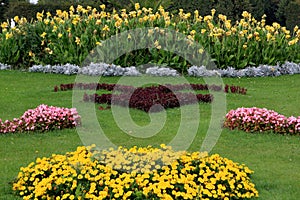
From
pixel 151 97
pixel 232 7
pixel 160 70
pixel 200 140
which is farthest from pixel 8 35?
pixel 232 7

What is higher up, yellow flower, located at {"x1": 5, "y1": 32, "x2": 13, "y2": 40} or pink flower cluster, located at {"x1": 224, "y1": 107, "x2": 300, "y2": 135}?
yellow flower, located at {"x1": 5, "y1": 32, "x2": 13, "y2": 40}

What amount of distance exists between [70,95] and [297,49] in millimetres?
7739

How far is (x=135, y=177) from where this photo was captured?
584 centimetres

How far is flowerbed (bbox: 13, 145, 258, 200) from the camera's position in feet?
18.2

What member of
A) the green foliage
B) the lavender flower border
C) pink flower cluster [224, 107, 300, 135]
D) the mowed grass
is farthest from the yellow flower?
the green foliage

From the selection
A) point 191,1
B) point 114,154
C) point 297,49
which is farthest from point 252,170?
point 191,1

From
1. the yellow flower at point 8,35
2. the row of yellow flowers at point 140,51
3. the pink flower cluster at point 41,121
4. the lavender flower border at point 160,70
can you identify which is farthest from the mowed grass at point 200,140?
the yellow flower at point 8,35

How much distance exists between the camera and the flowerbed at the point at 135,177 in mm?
5562

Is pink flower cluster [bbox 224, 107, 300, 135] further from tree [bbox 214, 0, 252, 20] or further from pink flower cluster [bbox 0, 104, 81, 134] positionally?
tree [bbox 214, 0, 252, 20]

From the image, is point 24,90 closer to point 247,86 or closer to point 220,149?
point 247,86

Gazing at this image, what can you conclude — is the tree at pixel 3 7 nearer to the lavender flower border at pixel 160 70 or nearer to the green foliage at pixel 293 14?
the lavender flower border at pixel 160 70

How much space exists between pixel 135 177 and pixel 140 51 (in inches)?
376

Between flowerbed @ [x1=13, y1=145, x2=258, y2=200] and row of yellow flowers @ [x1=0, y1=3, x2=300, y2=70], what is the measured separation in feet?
27.4

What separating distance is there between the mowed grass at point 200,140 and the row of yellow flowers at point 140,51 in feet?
6.97
